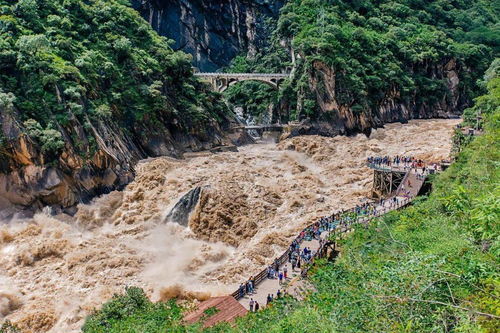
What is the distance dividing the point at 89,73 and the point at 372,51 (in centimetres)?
4908

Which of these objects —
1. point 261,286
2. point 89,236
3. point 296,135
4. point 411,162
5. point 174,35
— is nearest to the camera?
point 261,286

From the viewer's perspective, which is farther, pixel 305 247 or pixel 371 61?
pixel 371 61

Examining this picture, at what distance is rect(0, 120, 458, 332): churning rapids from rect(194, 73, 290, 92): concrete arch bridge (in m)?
25.3

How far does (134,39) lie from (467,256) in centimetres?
5521

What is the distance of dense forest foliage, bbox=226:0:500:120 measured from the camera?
219 feet

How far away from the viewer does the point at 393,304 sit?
9453 mm

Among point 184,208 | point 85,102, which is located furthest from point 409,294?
point 85,102

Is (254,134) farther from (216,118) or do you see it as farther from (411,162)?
(411,162)

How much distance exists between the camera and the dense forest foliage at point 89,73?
38906mm

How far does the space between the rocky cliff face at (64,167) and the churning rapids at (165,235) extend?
1.42m

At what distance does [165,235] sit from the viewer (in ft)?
108

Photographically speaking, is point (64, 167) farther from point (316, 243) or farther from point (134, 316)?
point (134, 316)

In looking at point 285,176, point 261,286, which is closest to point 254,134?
point 285,176

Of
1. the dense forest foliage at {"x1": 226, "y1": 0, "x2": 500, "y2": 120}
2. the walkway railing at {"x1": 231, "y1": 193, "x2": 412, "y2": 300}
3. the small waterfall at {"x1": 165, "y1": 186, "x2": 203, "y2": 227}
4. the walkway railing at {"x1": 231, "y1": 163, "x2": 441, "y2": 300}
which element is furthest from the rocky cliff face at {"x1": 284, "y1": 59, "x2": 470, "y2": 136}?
the walkway railing at {"x1": 231, "y1": 193, "x2": 412, "y2": 300}
